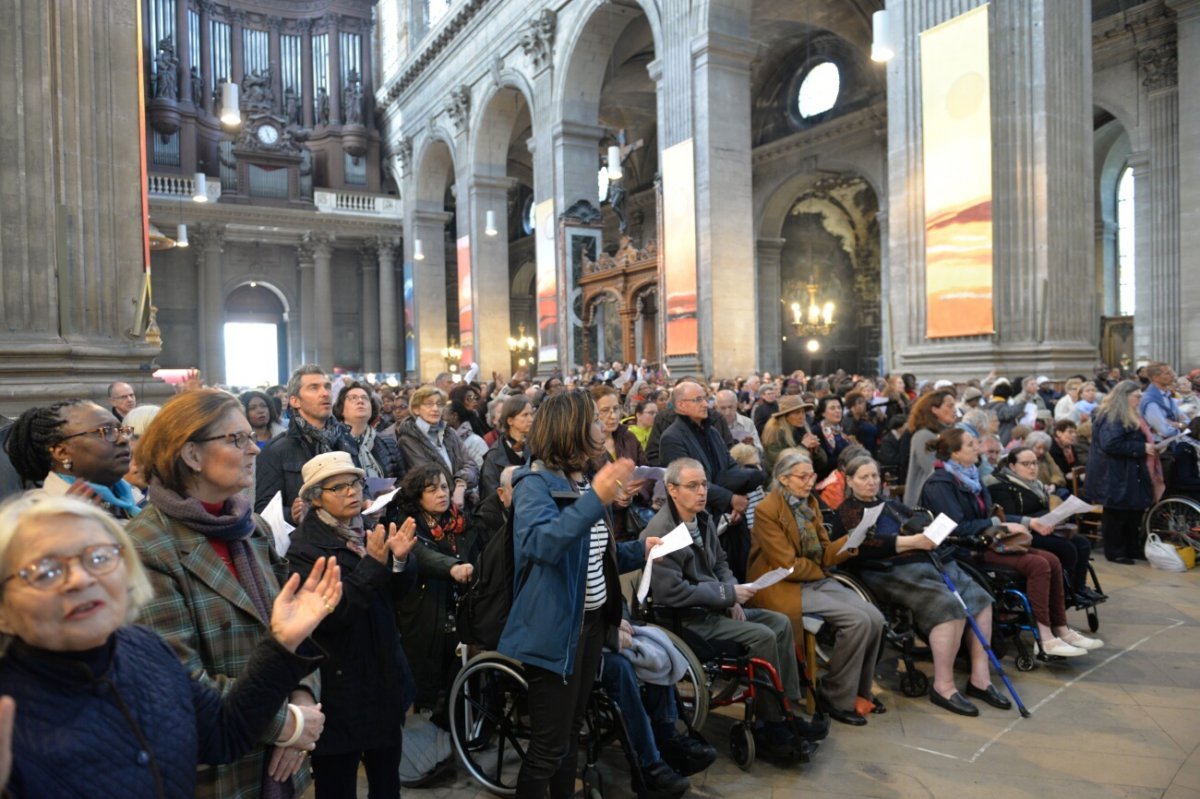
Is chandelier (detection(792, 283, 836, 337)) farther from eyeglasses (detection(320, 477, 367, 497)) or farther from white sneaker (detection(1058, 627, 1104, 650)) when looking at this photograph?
eyeglasses (detection(320, 477, 367, 497))

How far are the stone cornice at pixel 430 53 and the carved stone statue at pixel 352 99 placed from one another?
772 millimetres

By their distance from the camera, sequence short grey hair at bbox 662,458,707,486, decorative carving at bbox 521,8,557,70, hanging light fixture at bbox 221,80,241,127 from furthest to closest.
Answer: decorative carving at bbox 521,8,557,70, hanging light fixture at bbox 221,80,241,127, short grey hair at bbox 662,458,707,486

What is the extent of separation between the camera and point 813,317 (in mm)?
24062

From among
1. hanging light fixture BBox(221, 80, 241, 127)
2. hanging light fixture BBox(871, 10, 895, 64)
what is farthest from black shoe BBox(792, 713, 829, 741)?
hanging light fixture BBox(221, 80, 241, 127)

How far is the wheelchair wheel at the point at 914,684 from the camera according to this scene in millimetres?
4441

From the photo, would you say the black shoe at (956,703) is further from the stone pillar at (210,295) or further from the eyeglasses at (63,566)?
the stone pillar at (210,295)

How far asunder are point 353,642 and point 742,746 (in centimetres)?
208

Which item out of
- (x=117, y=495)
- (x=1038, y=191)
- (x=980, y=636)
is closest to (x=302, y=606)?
(x=117, y=495)

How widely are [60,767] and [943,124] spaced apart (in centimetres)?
1119

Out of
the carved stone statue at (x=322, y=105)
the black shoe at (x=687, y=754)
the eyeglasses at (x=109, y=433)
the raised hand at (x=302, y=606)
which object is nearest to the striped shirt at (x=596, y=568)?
the black shoe at (x=687, y=754)

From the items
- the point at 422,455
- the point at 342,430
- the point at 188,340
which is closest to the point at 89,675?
the point at 342,430

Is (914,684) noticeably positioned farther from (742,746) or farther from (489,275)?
(489,275)

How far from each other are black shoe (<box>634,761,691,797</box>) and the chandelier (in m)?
21.8

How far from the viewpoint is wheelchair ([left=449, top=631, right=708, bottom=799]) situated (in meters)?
3.27
